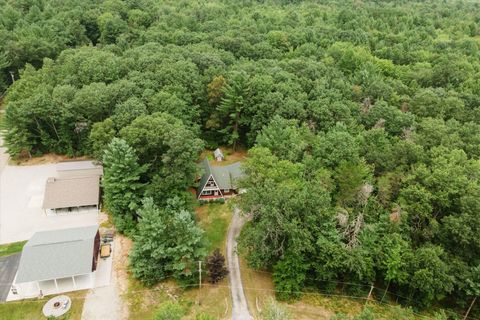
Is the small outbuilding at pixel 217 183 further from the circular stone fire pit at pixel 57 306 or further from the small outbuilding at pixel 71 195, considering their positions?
the circular stone fire pit at pixel 57 306

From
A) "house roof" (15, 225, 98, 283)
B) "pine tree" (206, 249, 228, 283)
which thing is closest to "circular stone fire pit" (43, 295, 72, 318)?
"house roof" (15, 225, 98, 283)

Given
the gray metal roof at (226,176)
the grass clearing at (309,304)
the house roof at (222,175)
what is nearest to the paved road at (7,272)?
the house roof at (222,175)

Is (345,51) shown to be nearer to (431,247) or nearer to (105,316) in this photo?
(431,247)

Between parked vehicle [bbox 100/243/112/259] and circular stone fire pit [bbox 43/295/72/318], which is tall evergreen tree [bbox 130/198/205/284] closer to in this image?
parked vehicle [bbox 100/243/112/259]

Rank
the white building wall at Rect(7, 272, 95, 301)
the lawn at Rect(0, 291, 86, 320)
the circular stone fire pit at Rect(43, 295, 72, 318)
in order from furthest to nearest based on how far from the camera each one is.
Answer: the white building wall at Rect(7, 272, 95, 301) < the circular stone fire pit at Rect(43, 295, 72, 318) < the lawn at Rect(0, 291, 86, 320)

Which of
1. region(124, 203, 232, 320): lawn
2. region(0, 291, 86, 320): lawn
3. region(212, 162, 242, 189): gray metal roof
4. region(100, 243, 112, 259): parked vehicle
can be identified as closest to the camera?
region(0, 291, 86, 320): lawn

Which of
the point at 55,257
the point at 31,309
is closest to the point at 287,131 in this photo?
the point at 55,257

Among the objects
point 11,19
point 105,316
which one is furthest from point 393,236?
point 11,19
